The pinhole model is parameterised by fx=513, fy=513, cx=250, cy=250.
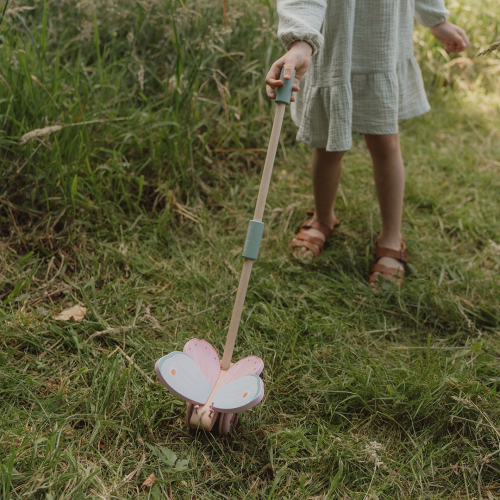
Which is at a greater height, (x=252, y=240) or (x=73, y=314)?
(x=252, y=240)

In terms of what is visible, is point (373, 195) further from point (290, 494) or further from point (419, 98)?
point (290, 494)

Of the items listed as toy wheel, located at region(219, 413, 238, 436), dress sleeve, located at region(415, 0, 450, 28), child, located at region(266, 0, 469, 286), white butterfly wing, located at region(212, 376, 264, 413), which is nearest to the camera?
white butterfly wing, located at region(212, 376, 264, 413)

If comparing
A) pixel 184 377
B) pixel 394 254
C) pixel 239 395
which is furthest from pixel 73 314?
pixel 394 254

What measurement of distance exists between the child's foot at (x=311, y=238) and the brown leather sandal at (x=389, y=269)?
0.22m

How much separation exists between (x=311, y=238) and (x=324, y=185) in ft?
0.71

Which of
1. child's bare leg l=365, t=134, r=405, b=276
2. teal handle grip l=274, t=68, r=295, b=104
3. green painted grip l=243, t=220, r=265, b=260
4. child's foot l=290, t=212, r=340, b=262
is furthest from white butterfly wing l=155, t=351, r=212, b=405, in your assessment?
child's bare leg l=365, t=134, r=405, b=276

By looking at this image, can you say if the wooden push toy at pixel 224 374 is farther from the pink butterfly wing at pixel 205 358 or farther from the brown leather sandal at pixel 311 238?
the brown leather sandal at pixel 311 238

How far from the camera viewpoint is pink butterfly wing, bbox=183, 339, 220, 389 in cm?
129

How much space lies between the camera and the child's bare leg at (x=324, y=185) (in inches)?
73.1

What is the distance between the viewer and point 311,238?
201cm

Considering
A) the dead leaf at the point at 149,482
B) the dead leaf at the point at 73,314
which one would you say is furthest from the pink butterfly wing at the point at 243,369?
the dead leaf at the point at 73,314

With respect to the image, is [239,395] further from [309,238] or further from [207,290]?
[309,238]

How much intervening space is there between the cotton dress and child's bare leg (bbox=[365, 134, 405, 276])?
0.31ft

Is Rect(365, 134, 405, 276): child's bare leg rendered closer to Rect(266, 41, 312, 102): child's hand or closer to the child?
the child
